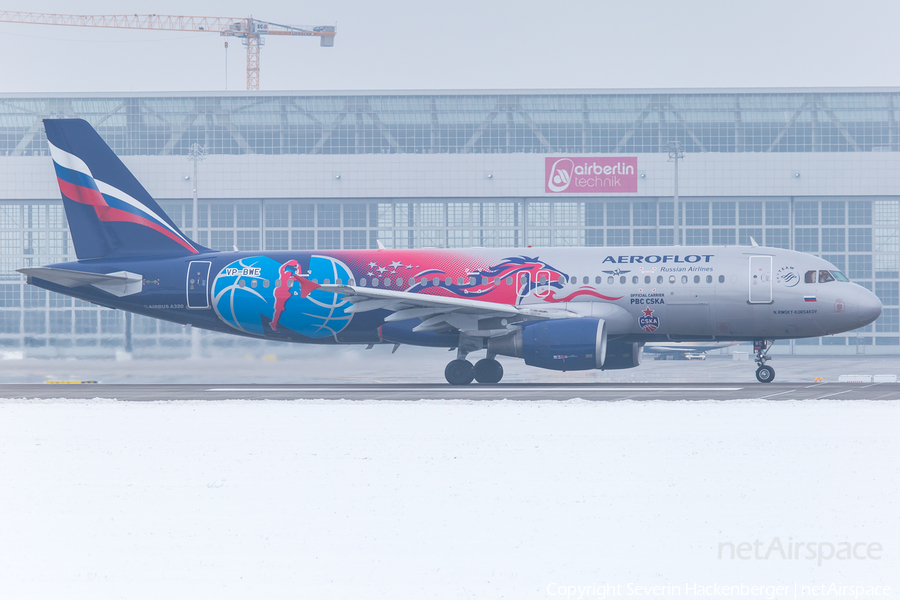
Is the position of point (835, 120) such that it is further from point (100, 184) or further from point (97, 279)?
point (97, 279)

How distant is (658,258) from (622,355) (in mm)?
3115

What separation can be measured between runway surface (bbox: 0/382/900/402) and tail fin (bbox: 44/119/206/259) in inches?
188

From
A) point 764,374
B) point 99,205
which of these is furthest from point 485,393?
point 99,205

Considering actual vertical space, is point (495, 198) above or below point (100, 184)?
above

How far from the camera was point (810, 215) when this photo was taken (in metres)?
57.5

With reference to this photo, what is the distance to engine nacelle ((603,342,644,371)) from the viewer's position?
27.6 metres

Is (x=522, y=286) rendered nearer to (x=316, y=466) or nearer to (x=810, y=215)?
(x=316, y=466)

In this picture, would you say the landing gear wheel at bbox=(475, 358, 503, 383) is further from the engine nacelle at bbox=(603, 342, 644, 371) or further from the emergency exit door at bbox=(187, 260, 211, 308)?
the emergency exit door at bbox=(187, 260, 211, 308)

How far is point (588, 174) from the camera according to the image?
56594 mm

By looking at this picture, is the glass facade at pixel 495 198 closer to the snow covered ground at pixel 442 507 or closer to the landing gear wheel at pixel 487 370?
the landing gear wheel at pixel 487 370

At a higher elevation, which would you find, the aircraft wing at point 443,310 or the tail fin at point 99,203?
the tail fin at point 99,203

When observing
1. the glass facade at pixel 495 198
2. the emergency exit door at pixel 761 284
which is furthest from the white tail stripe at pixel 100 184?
the glass facade at pixel 495 198

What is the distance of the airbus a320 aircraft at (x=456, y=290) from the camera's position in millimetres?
26156
